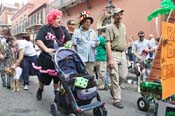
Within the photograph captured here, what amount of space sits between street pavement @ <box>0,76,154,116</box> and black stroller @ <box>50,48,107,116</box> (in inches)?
19.1

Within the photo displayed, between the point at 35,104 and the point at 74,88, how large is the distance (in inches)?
67.6

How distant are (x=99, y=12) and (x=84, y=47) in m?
13.4

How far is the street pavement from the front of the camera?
5.50 metres

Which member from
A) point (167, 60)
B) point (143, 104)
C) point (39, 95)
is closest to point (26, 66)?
point (39, 95)

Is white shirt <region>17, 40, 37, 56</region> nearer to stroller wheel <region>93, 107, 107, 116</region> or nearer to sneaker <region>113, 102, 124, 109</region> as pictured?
sneaker <region>113, 102, 124, 109</region>

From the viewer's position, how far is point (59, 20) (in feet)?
18.4

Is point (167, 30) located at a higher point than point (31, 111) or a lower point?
higher

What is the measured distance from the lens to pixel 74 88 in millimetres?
4652

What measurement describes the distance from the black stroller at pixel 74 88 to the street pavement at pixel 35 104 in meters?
0.49

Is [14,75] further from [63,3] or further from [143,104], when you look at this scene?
[63,3]

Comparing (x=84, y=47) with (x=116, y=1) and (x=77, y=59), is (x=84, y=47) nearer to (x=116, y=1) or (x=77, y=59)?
(x=77, y=59)

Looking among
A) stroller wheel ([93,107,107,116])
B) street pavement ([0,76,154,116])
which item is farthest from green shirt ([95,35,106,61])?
stroller wheel ([93,107,107,116])

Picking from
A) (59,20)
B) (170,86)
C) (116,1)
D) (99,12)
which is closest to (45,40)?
(59,20)

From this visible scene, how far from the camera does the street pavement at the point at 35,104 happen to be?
5.50 m
